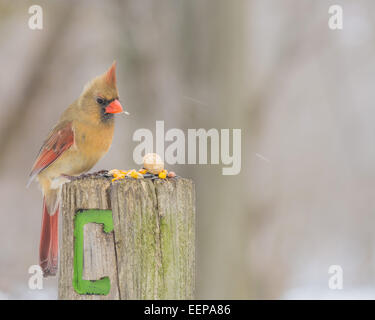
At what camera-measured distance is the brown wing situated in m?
1.67

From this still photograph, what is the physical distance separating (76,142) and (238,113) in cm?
127

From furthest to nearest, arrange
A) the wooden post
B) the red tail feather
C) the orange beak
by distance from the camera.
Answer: the orange beak, the red tail feather, the wooden post

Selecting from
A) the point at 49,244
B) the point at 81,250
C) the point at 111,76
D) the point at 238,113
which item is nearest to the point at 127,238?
the point at 81,250

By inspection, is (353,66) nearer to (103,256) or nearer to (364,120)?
(364,120)

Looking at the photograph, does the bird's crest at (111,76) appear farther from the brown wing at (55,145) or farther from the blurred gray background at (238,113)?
the blurred gray background at (238,113)

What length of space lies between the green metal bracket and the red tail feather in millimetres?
272

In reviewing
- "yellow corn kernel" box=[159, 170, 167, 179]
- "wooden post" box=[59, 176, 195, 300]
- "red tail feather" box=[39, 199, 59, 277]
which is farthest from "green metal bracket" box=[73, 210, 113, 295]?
"red tail feather" box=[39, 199, 59, 277]

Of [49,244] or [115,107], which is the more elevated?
[115,107]

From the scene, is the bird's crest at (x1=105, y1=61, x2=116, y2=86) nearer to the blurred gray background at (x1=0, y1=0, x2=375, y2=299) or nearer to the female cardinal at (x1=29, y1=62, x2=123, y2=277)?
the female cardinal at (x1=29, y1=62, x2=123, y2=277)

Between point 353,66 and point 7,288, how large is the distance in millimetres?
2610

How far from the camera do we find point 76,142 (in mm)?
1694

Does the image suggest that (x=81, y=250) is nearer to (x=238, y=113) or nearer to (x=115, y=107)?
(x=115, y=107)

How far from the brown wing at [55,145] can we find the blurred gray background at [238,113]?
0.90 metres

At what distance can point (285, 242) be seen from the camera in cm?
363
